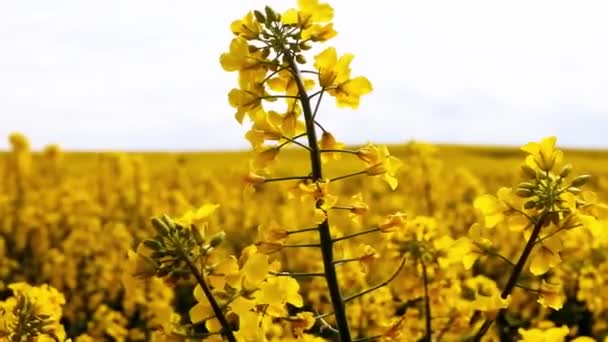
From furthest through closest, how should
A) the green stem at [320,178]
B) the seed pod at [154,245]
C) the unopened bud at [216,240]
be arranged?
the green stem at [320,178]
the unopened bud at [216,240]
the seed pod at [154,245]

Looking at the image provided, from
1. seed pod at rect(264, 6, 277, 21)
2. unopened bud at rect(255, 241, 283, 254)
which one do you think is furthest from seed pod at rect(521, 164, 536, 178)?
seed pod at rect(264, 6, 277, 21)

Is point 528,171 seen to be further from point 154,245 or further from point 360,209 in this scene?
point 154,245

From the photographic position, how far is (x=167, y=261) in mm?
2494

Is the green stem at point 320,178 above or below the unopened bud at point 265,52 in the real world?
below

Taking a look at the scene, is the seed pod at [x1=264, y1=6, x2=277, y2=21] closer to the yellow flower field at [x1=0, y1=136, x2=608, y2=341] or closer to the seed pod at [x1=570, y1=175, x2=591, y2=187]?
the yellow flower field at [x1=0, y1=136, x2=608, y2=341]

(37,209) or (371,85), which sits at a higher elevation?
(371,85)

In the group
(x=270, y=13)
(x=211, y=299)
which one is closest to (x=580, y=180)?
(x=270, y=13)

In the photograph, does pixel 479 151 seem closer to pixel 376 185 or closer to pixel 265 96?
pixel 376 185

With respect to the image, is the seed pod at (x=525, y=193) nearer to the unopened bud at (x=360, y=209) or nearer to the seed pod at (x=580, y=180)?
the seed pod at (x=580, y=180)

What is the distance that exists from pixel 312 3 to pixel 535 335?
3.58 ft

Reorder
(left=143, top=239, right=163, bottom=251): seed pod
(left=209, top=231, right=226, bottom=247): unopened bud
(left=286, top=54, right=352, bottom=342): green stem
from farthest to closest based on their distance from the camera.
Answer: (left=286, top=54, right=352, bottom=342): green stem
(left=209, top=231, right=226, bottom=247): unopened bud
(left=143, top=239, right=163, bottom=251): seed pod

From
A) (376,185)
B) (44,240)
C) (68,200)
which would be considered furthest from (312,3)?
(376,185)

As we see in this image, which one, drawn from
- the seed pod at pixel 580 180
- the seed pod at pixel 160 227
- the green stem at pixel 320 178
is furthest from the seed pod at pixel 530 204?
the seed pod at pixel 160 227

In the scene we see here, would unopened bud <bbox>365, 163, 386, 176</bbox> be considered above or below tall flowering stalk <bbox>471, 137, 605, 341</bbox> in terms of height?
above
